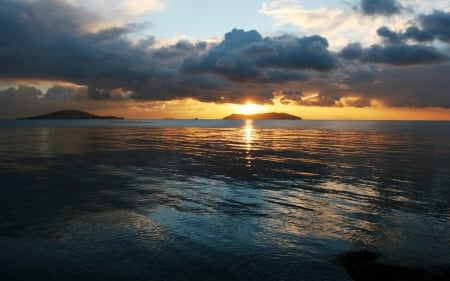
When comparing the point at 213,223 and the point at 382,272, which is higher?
the point at 213,223

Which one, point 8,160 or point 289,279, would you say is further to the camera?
point 8,160

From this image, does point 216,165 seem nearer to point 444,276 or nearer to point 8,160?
→ point 8,160

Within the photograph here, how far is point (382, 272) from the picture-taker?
16031mm

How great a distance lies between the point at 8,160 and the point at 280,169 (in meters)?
41.1

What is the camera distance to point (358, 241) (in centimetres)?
2041

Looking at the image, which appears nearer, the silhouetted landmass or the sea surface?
the silhouetted landmass

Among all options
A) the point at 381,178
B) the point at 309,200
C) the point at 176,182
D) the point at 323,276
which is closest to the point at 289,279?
the point at 323,276

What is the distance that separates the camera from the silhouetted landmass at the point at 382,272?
15484 mm

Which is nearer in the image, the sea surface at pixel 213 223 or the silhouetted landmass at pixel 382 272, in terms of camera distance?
the silhouetted landmass at pixel 382 272

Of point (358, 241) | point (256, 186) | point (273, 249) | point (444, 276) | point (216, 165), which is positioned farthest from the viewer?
point (216, 165)

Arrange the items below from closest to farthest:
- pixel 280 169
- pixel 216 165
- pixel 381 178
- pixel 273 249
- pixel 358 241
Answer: pixel 273 249
pixel 358 241
pixel 381 178
pixel 280 169
pixel 216 165

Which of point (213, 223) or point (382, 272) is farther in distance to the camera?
point (213, 223)

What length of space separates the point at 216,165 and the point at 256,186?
645 inches

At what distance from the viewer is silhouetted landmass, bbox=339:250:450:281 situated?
50.8 ft
